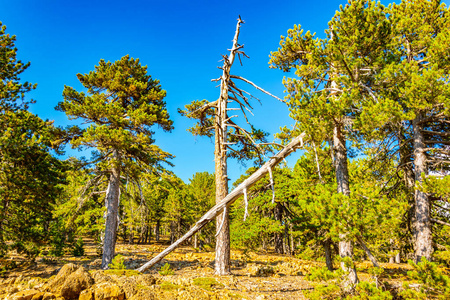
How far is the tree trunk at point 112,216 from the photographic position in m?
11.4

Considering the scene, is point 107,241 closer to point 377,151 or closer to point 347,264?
point 347,264

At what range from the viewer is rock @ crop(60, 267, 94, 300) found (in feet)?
11.3

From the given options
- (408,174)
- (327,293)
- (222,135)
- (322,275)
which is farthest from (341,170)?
(408,174)

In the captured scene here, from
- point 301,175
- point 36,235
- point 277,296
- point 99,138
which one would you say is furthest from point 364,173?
point 36,235

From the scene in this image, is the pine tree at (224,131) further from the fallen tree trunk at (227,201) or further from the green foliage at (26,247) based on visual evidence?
the green foliage at (26,247)

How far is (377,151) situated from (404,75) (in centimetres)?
258

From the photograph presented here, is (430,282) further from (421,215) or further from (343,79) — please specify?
(421,215)

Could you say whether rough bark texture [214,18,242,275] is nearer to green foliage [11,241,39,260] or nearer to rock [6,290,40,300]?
rock [6,290,40,300]

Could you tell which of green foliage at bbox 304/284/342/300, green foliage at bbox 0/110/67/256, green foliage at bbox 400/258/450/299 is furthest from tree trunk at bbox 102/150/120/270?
green foliage at bbox 400/258/450/299

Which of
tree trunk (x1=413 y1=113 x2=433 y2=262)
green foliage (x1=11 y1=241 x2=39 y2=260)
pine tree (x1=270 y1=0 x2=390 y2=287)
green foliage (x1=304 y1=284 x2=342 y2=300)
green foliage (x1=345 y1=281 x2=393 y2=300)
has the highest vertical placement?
pine tree (x1=270 y1=0 x2=390 y2=287)

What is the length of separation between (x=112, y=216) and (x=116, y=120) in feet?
15.9

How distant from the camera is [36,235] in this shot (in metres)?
10.8

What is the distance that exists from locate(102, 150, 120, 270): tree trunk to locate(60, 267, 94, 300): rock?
8.14 m

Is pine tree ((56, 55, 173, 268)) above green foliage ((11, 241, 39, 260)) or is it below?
above
